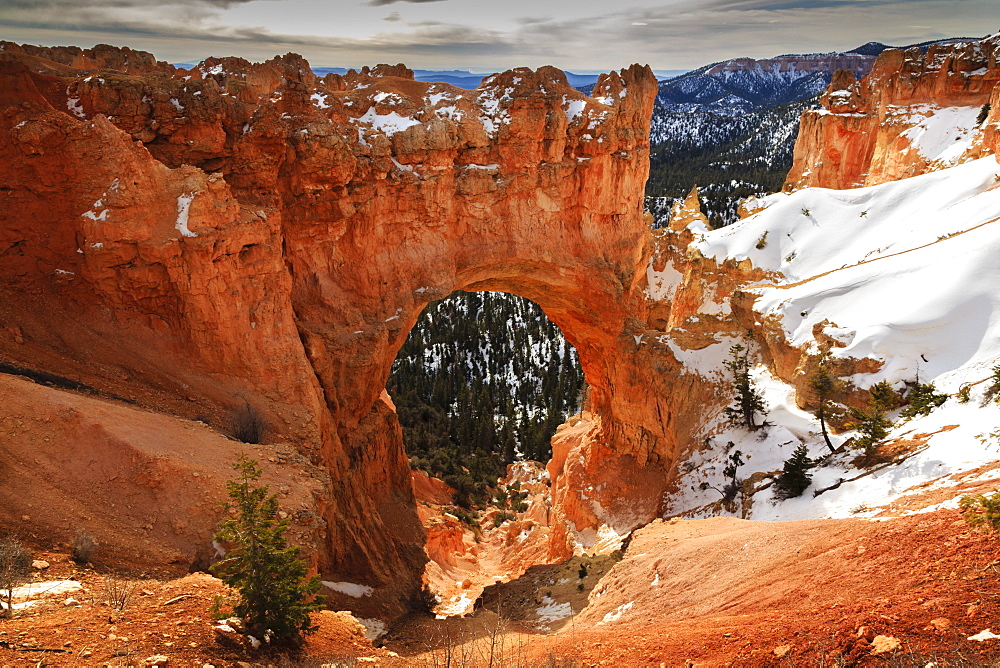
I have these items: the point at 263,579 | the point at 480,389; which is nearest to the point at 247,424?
the point at 263,579

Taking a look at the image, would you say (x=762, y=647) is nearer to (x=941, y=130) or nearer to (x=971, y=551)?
(x=971, y=551)

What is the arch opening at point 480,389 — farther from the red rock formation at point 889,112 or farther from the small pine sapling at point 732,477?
the red rock formation at point 889,112

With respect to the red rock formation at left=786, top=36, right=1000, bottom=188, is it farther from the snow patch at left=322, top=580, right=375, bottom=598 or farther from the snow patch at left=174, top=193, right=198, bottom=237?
the snow patch at left=174, top=193, right=198, bottom=237

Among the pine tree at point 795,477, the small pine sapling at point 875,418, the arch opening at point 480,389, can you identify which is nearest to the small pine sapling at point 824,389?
the small pine sapling at point 875,418

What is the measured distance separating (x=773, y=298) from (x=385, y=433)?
47.5 ft

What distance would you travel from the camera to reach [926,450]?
13055mm

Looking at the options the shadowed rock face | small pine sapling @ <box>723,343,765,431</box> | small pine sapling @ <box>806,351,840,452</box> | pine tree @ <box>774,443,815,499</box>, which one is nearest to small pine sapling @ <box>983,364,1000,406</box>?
small pine sapling @ <box>806,351,840,452</box>

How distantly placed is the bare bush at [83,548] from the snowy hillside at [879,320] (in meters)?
12.9

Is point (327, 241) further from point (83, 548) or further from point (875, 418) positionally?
point (875, 418)

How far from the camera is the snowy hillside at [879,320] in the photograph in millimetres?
13352

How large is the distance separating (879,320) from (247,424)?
56.7 feet

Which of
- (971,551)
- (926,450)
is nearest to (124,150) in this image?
(971,551)

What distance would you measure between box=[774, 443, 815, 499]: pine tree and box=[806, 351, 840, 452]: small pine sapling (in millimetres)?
872

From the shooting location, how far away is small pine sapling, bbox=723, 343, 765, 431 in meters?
20.4
